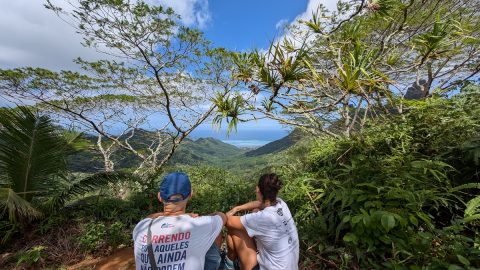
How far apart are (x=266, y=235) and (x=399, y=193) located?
1327 millimetres

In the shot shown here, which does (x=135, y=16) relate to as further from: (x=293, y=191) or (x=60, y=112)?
(x=60, y=112)

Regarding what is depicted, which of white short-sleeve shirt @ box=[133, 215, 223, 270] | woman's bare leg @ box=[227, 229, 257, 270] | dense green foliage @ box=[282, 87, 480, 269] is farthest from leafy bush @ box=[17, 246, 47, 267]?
dense green foliage @ box=[282, 87, 480, 269]

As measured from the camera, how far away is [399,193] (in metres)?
2.66

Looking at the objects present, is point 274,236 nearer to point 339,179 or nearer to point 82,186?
point 339,179

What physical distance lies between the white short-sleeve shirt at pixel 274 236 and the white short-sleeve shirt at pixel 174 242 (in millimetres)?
528

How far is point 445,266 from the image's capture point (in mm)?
1992

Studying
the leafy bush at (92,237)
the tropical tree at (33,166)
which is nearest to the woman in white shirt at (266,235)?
the leafy bush at (92,237)

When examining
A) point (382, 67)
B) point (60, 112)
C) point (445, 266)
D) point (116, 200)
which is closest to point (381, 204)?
point (445, 266)

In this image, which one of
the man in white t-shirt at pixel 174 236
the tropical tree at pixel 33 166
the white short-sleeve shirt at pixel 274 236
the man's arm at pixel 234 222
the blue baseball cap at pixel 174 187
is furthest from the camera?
the tropical tree at pixel 33 166

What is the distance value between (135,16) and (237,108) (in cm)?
511

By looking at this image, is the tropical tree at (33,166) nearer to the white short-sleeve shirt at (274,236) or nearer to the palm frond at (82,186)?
the palm frond at (82,186)

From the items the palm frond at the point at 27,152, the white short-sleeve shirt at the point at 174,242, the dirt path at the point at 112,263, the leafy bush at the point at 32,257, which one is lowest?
the dirt path at the point at 112,263

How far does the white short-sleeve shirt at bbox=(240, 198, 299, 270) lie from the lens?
→ 2.35 metres

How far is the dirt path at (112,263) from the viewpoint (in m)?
3.66
